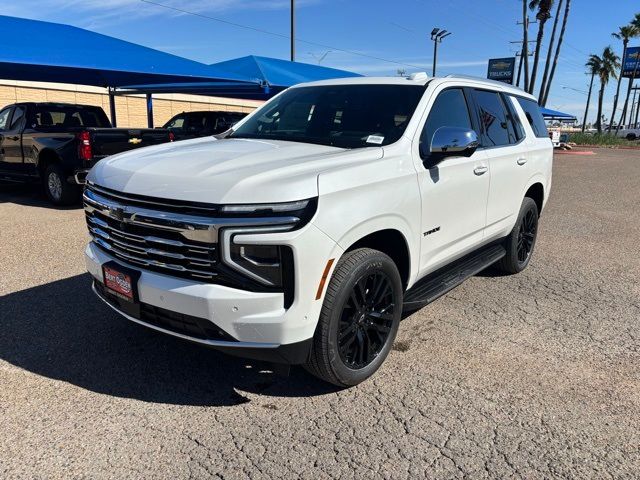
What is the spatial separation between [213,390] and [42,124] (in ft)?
27.6

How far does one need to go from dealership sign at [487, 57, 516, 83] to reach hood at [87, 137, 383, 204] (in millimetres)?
59489

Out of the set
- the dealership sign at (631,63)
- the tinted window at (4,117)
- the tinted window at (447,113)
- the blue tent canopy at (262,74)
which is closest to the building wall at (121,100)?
the blue tent canopy at (262,74)

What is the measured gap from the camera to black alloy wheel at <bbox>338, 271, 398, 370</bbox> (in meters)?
3.06

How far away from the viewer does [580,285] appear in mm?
5348

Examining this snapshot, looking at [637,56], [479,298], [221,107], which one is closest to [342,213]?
[479,298]

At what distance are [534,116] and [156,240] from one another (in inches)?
184

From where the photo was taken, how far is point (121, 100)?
96.9 ft

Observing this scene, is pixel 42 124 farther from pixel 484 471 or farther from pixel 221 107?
pixel 221 107

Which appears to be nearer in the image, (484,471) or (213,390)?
(484,471)

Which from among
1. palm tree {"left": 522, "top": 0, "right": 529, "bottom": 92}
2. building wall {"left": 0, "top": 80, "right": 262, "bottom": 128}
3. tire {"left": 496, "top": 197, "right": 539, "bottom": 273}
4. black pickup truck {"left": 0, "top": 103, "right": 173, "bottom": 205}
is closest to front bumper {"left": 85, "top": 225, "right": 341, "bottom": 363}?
tire {"left": 496, "top": 197, "right": 539, "bottom": 273}

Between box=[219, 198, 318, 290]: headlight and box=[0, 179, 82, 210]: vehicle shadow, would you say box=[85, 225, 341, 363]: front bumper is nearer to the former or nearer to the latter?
box=[219, 198, 318, 290]: headlight

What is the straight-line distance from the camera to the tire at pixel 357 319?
285cm

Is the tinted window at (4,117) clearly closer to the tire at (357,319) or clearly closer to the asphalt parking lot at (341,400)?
the asphalt parking lot at (341,400)

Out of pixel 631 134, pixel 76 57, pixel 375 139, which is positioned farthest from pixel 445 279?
pixel 631 134
